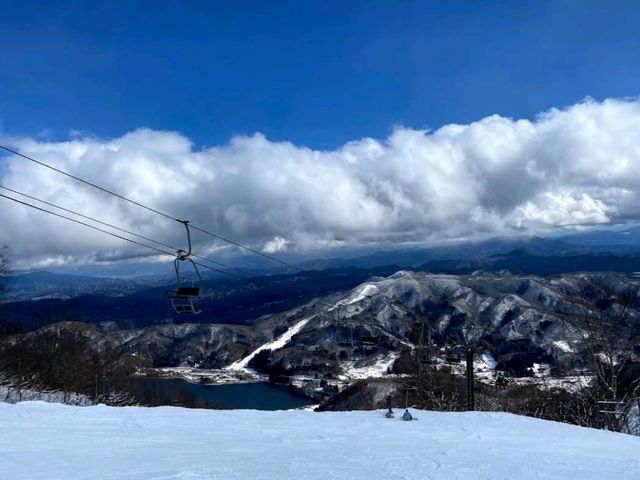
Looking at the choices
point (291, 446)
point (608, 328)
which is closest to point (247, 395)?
point (608, 328)

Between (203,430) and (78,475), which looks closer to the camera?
(78,475)

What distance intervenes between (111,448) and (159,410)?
6411mm

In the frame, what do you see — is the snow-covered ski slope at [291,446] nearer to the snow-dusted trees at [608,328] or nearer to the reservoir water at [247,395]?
the snow-dusted trees at [608,328]

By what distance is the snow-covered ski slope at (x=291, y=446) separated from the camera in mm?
9781

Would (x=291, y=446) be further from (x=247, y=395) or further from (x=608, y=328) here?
(x=247, y=395)

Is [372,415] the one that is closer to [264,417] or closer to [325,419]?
[325,419]

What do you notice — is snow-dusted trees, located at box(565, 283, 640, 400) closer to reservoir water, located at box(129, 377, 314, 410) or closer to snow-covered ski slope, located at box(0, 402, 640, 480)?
snow-covered ski slope, located at box(0, 402, 640, 480)

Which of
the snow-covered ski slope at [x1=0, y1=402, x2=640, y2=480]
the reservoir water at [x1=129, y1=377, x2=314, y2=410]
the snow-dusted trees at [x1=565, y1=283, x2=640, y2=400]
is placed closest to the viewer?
the snow-covered ski slope at [x1=0, y1=402, x2=640, y2=480]

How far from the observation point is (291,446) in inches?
496

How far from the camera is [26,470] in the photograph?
922cm

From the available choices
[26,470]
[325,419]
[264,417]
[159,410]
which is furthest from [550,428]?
[26,470]

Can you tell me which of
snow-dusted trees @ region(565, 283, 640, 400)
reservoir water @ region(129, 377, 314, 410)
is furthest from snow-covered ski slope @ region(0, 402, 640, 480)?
reservoir water @ region(129, 377, 314, 410)

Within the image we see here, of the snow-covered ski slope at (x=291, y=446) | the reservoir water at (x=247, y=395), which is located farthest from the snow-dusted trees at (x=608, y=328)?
the reservoir water at (x=247, y=395)

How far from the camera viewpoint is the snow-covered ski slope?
978 cm
